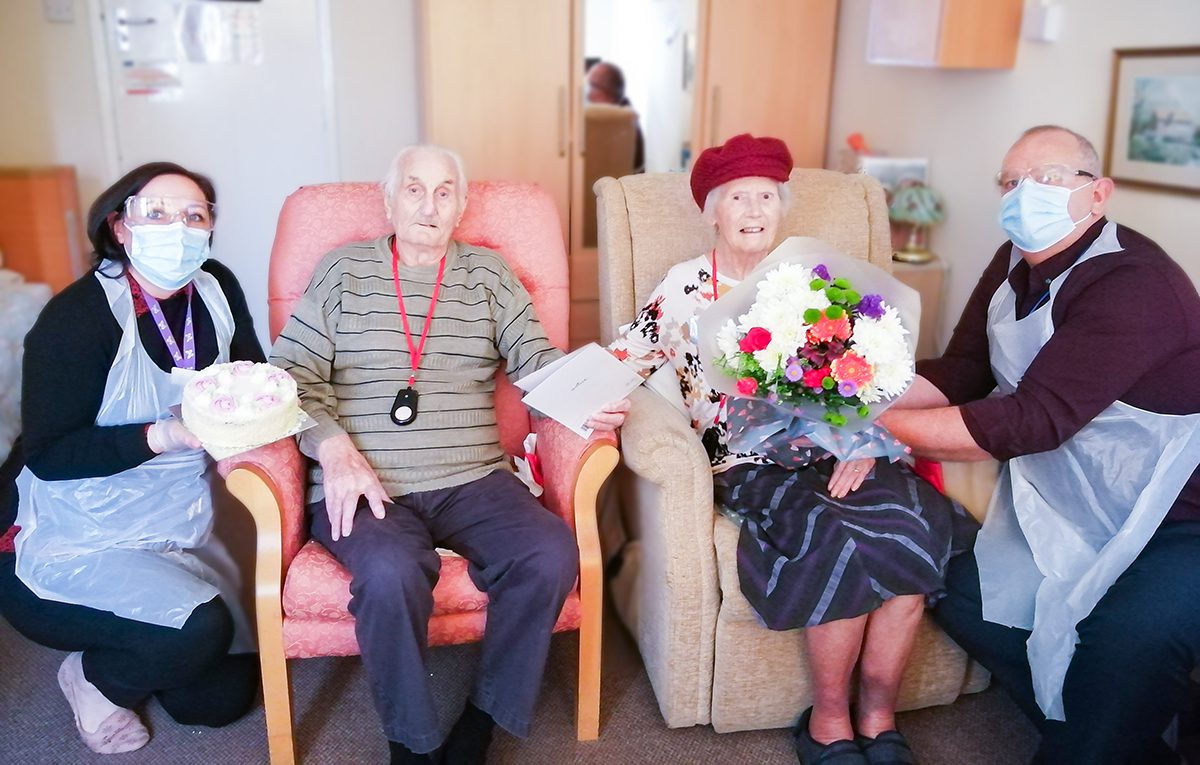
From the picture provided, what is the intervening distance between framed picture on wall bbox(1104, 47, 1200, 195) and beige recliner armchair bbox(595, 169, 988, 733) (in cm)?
106

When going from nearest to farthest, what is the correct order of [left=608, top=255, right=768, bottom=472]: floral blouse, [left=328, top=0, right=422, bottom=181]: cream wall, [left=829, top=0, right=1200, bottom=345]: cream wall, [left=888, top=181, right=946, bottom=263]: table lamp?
1. [left=608, top=255, right=768, bottom=472]: floral blouse
2. [left=829, top=0, right=1200, bottom=345]: cream wall
3. [left=888, top=181, right=946, bottom=263]: table lamp
4. [left=328, top=0, right=422, bottom=181]: cream wall

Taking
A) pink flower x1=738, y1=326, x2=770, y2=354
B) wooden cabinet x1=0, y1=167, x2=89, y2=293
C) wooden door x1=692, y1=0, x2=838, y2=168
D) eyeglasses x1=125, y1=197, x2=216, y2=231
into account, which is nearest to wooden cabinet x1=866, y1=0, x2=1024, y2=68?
wooden door x1=692, y1=0, x2=838, y2=168

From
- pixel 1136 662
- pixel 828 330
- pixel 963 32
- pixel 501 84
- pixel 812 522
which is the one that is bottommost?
pixel 1136 662

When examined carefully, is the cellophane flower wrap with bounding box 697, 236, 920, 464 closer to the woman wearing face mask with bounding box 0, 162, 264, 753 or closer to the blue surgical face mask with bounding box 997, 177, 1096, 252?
the blue surgical face mask with bounding box 997, 177, 1096, 252

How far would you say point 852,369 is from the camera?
1.63 m

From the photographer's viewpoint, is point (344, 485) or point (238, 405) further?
point (344, 485)

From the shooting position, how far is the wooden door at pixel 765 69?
3494 millimetres

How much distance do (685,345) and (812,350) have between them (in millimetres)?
452

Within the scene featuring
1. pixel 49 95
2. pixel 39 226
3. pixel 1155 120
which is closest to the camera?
pixel 1155 120

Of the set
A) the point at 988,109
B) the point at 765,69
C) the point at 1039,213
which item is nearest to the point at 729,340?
the point at 1039,213

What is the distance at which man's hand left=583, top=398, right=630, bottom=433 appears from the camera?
1.90 meters

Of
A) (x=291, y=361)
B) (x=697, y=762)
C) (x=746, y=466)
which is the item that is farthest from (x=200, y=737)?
(x=746, y=466)

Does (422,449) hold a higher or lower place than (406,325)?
lower

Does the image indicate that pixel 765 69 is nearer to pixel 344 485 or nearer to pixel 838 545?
pixel 838 545
